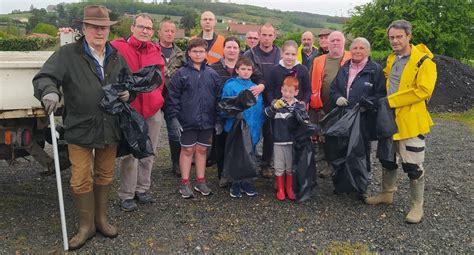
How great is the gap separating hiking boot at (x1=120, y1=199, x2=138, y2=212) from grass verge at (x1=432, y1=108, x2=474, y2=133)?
957cm

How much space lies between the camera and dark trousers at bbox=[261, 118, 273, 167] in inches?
213

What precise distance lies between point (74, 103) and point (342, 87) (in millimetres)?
2885

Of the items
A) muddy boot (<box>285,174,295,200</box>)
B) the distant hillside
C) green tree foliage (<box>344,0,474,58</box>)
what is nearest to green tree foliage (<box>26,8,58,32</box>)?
the distant hillside

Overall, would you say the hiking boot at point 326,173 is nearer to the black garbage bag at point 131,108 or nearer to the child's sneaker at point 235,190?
the child's sneaker at point 235,190

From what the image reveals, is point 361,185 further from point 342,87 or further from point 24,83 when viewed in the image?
point 24,83

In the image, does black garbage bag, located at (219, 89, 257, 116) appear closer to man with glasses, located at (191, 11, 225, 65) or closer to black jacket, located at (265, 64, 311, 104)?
black jacket, located at (265, 64, 311, 104)

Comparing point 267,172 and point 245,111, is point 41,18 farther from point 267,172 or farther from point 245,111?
point 245,111

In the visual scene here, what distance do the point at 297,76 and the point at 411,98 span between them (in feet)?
4.21

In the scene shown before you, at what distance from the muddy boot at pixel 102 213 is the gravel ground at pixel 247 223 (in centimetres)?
7

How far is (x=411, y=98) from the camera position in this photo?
14.1ft

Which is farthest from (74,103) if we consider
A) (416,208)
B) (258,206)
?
(416,208)

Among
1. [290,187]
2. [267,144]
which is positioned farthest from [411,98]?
[267,144]

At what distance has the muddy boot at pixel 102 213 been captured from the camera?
391 cm

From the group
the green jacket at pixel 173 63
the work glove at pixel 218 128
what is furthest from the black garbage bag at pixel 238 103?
the green jacket at pixel 173 63
